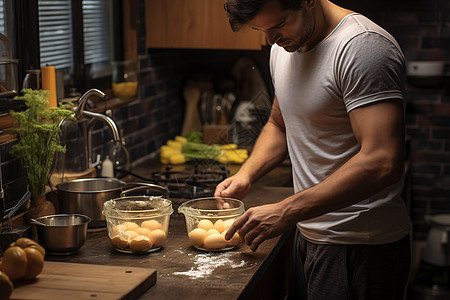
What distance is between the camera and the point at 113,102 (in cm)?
323

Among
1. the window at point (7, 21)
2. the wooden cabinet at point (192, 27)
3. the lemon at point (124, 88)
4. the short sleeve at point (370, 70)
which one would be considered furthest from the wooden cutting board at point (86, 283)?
the wooden cabinet at point (192, 27)

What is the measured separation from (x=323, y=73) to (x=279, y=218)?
43 centimetres

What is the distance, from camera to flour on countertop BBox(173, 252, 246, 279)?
5.95 feet

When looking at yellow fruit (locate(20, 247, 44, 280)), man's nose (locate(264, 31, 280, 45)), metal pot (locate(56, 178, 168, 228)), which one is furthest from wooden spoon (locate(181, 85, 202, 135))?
yellow fruit (locate(20, 247, 44, 280))

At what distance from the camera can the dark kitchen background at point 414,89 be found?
4.03 m

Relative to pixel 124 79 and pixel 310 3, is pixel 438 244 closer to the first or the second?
pixel 124 79

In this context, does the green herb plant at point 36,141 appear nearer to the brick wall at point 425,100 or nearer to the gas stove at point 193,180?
the gas stove at point 193,180

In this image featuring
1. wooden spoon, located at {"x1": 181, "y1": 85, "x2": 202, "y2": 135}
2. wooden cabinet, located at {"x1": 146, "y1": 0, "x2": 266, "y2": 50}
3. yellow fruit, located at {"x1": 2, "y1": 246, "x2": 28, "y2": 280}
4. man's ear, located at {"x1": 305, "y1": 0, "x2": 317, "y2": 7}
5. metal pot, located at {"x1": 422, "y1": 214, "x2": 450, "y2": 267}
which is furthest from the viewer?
wooden spoon, located at {"x1": 181, "y1": 85, "x2": 202, "y2": 135}

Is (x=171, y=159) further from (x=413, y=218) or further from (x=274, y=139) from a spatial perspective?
(x=413, y=218)

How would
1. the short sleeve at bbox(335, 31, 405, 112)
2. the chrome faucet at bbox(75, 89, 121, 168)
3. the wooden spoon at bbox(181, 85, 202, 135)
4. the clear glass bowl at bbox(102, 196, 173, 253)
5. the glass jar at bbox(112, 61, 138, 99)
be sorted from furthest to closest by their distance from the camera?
the wooden spoon at bbox(181, 85, 202, 135)
the glass jar at bbox(112, 61, 138, 99)
the chrome faucet at bbox(75, 89, 121, 168)
the clear glass bowl at bbox(102, 196, 173, 253)
the short sleeve at bbox(335, 31, 405, 112)

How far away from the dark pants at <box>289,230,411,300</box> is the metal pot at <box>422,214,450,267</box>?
6.48ft

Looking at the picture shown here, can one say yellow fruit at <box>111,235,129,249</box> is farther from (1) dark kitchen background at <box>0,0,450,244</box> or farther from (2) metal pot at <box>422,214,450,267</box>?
(2) metal pot at <box>422,214,450,267</box>

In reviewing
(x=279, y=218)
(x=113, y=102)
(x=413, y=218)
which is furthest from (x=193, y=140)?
(x=279, y=218)

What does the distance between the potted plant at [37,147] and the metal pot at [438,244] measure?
2.47 m
